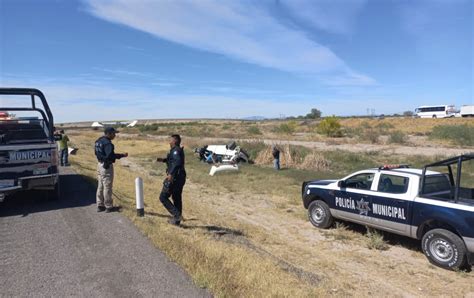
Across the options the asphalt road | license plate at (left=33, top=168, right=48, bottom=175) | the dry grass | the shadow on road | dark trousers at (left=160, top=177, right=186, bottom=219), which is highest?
license plate at (left=33, top=168, right=48, bottom=175)

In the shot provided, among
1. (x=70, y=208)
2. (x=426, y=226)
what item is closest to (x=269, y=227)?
(x=426, y=226)

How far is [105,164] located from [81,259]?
105 inches

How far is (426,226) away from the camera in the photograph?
7.58m

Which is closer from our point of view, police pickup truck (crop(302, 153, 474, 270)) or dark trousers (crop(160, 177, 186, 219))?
police pickup truck (crop(302, 153, 474, 270))

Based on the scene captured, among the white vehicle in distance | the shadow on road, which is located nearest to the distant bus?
the white vehicle in distance

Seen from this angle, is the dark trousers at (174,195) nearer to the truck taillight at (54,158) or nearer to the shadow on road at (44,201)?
the shadow on road at (44,201)

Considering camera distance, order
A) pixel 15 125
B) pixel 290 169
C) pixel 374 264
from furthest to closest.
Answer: pixel 290 169, pixel 15 125, pixel 374 264

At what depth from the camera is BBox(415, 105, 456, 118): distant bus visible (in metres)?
78.8

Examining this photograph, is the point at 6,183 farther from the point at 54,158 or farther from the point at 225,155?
the point at 225,155

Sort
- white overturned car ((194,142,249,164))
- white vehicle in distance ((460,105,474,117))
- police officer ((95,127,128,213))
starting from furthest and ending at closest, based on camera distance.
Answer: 1. white vehicle in distance ((460,105,474,117))
2. white overturned car ((194,142,249,164))
3. police officer ((95,127,128,213))

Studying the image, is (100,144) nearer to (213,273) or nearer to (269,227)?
(213,273)

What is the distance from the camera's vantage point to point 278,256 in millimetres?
8039

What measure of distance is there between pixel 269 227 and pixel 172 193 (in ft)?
12.4

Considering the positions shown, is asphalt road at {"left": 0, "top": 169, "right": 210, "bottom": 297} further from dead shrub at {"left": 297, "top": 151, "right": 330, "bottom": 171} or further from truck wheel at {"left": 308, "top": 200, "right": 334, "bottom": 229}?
dead shrub at {"left": 297, "top": 151, "right": 330, "bottom": 171}
